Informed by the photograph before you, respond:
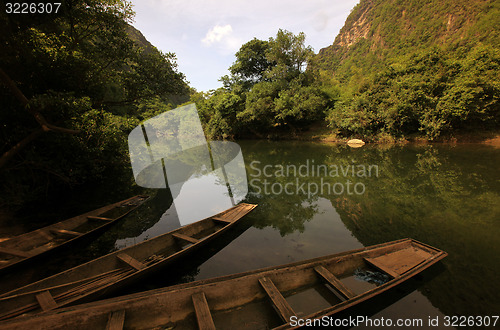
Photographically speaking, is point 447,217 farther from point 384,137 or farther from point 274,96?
point 274,96

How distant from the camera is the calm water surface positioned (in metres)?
3.67

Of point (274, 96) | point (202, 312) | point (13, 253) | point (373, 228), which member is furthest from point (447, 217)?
point (274, 96)

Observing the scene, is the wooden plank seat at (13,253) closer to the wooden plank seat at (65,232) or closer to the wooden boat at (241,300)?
the wooden plank seat at (65,232)

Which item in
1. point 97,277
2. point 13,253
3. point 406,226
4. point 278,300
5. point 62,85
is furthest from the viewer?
point 62,85

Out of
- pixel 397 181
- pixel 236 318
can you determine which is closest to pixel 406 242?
pixel 236 318

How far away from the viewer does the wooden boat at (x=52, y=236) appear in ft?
15.9

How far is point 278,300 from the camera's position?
3.06 meters

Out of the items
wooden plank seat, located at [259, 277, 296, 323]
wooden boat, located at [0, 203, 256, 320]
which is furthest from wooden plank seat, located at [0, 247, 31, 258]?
wooden plank seat, located at [259, 277, 296, 323]

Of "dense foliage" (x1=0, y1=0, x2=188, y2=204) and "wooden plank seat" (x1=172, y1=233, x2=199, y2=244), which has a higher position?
"dense foliage" (x1=0, y1=0, x2=188, y2=204)

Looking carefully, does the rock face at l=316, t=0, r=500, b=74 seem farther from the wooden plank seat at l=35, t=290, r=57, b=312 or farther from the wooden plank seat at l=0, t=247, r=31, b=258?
the wooden plank seat at l=35, t=290, r=57, b=312

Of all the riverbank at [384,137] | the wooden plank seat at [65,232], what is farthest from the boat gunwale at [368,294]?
the riverbank at [384,137]

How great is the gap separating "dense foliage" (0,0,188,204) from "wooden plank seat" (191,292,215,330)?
567cm

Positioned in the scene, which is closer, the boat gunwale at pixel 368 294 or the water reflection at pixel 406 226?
the boat gunwale at pixel 368 294

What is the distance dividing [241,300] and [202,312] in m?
0.70
